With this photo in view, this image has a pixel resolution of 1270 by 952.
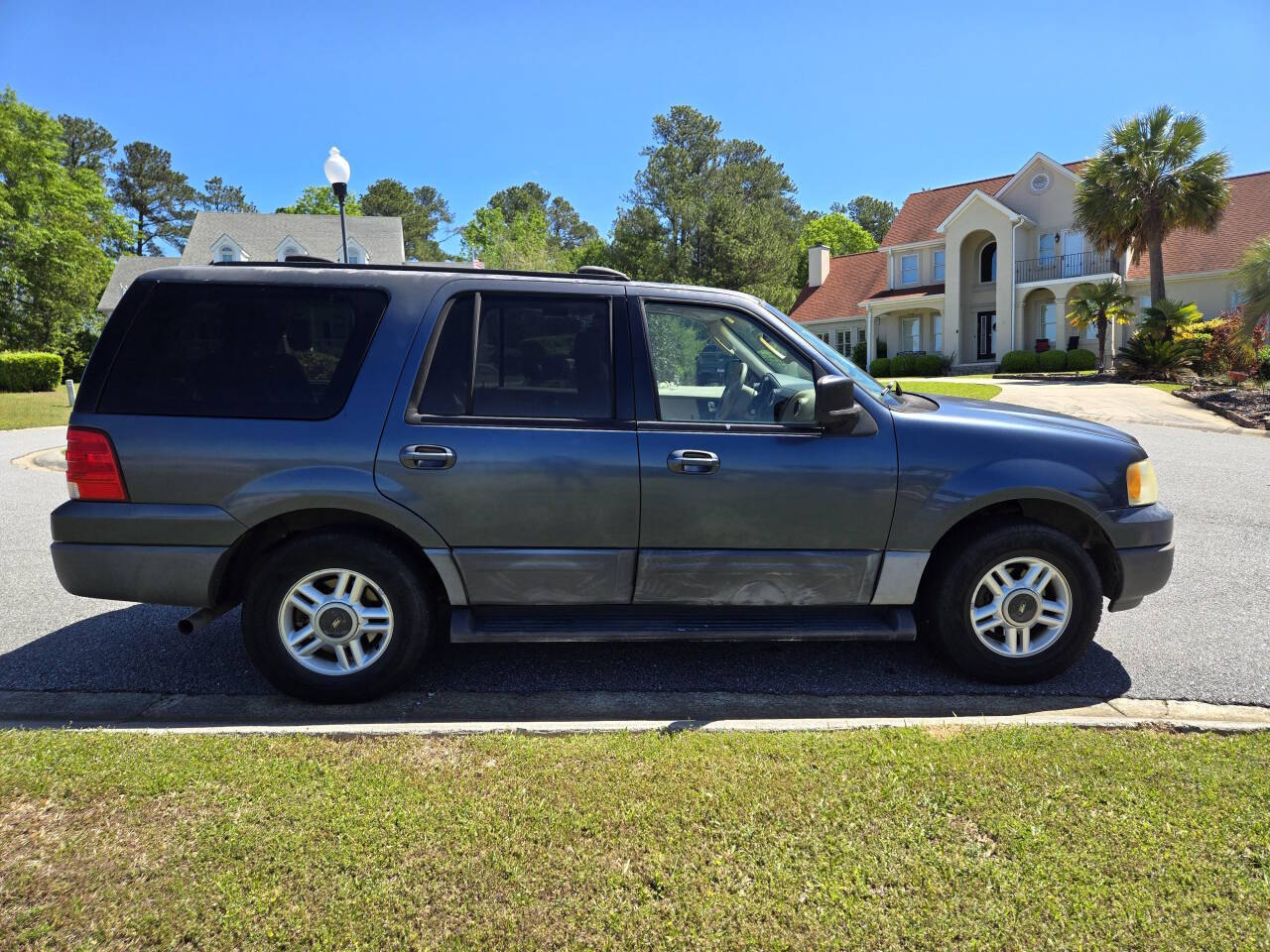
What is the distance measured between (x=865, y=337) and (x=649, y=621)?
40.8 meters

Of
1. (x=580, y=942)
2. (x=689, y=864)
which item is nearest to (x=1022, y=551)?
(x=689, y=864)

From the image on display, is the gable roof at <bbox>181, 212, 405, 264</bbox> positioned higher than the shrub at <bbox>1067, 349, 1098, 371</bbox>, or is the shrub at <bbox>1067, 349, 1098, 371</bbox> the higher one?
the gable roof at <bbox>181, 212, 405, 264</bbox>

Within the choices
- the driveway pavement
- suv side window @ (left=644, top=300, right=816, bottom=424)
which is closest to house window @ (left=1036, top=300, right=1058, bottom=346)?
the driveway pavement

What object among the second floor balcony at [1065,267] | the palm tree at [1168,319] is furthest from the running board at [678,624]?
the second floor balcony at [1065,267]

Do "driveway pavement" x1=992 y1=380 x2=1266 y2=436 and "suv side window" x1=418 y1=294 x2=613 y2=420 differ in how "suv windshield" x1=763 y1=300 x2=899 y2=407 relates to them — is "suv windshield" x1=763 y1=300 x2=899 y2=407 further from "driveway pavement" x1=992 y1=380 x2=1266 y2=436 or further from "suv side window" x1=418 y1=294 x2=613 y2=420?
"driveway pavement" x1=992 y1=380 x2=1266 y2=436

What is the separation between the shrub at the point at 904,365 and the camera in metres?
36.0

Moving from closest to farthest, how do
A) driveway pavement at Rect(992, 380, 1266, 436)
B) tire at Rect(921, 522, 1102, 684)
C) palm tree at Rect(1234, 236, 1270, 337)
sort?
1. tire at Rect(921, 522, 1102, 684)
2. driveway pavement at Rect(992, 380, 1266, 436)
3. palm tree at Rect(1234, 236, 1270, 337)

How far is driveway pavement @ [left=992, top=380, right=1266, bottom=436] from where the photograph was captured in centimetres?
1661

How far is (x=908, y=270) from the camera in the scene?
39625 millimetres

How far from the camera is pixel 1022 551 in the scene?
12.9ft

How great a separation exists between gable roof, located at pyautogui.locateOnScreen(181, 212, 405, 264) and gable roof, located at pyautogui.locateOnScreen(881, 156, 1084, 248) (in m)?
25.9

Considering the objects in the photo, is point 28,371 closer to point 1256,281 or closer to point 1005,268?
point 1005,268

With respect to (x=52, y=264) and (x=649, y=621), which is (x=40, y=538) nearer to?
(x=649, y=621)

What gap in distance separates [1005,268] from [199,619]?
36.7 m
